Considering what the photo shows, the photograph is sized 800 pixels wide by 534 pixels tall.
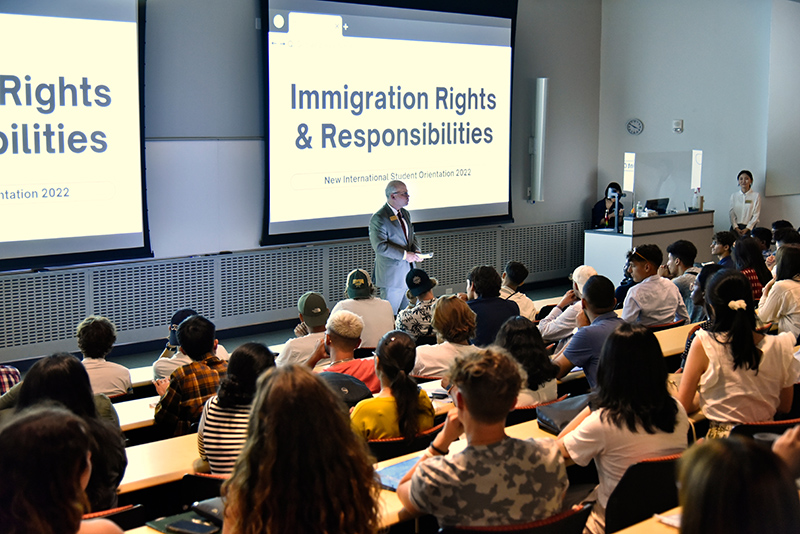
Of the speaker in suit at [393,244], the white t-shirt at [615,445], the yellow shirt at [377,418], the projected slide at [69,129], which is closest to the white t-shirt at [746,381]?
the white t-shirt at [615,445]

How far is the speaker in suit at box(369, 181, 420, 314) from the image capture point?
657cm

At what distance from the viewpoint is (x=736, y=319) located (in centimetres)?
297

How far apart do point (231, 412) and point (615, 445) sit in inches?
49.0

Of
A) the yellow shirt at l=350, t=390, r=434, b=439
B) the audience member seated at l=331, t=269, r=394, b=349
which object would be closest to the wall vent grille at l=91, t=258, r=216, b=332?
the audience member seated at l=331, t=269, r=394, b=349

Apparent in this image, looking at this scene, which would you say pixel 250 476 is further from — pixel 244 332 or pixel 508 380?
pixel 244 332

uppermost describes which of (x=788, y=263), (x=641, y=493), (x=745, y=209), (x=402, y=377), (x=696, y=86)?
(x=696, y=86)

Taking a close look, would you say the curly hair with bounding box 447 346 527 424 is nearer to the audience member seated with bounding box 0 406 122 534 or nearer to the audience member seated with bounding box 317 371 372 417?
the audience member seated with bounding box 0 406 122 534

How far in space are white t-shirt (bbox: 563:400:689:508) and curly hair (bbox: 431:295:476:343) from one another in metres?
1.31

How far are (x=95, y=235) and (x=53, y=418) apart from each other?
4916mm

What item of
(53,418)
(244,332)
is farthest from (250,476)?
(244,332)

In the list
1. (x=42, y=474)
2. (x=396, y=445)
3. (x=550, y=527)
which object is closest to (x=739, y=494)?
(x=550, y=527)

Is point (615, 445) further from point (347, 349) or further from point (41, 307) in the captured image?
point (41, 307)

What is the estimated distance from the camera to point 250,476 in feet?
5.41

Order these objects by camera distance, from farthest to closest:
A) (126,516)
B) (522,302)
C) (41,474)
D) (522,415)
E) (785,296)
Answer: (522,302) → (785,296) → (522,415) → (126,516) → (41,474)
